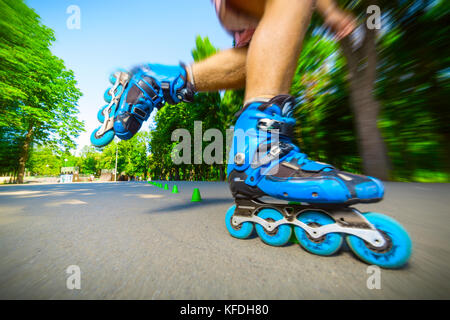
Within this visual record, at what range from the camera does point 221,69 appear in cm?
109

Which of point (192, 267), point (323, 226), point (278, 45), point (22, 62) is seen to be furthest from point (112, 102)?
point (22, 62)

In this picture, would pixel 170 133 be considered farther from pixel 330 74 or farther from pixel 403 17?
pixel 403 17

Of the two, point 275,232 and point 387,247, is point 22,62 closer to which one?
point 275,232

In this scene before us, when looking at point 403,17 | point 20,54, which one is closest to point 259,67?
point 20,54

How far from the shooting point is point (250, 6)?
1.00 metres

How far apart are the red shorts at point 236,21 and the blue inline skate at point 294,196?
0.61 m

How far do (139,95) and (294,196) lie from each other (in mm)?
1077

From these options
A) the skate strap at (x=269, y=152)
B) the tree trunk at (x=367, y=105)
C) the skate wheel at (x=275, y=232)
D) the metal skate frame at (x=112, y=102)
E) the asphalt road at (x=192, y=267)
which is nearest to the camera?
the asphalt road at (x=192, y=267)

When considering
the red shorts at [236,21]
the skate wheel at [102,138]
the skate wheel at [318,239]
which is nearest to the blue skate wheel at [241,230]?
the skate wheel at [318,239]

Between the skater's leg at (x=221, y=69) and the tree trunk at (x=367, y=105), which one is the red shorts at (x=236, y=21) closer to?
the skater's leg at (x=221, y=69)

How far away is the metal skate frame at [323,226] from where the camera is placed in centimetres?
48

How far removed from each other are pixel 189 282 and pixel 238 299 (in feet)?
0.38

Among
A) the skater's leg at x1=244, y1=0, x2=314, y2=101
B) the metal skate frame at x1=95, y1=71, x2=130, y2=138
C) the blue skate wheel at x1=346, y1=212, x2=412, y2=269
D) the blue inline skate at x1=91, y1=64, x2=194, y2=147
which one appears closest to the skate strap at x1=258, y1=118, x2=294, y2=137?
the skater's leg at x1=244, y1=0, x2=314, y2=101

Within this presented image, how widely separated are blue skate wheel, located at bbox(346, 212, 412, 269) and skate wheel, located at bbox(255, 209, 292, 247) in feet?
0.62
